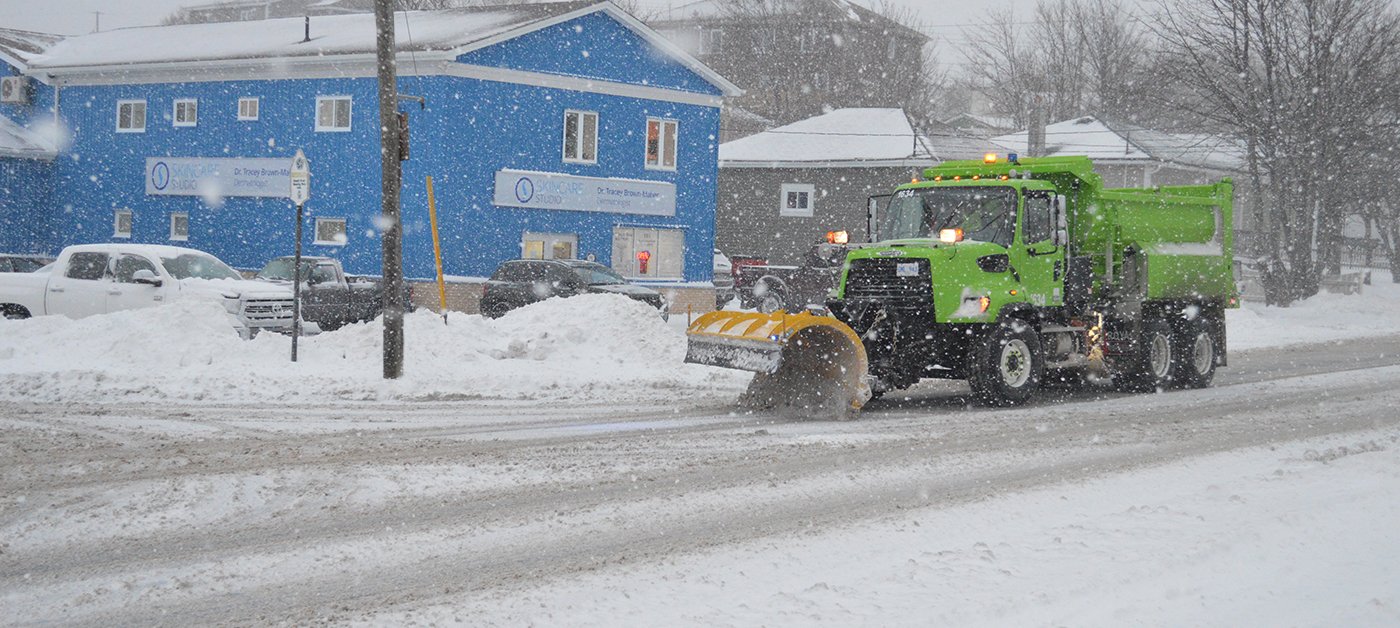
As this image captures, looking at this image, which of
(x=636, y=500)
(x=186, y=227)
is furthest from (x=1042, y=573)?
(x=186, y=227)

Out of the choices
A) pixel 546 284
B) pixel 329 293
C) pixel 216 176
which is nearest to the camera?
pixel 329 293

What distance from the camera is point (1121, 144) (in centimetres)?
5266

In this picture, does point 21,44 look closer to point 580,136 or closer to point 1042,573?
point 580,136

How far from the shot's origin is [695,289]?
36969 millimetres

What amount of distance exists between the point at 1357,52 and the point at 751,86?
4525cm

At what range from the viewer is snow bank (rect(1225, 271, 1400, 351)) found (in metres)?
27.5

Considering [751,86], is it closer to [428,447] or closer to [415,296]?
[415,296]

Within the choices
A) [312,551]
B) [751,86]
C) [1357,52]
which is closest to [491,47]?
[1357,52]

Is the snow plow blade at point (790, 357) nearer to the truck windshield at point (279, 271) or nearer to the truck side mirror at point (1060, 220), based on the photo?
the truck side mirror at point (1060, 220)

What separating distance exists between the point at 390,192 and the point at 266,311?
5.62 metres

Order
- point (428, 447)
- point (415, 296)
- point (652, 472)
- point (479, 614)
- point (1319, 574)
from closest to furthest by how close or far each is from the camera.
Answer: point (479, 614) < point (1319, 574) < point (652, 472) < point (428, 447) < point (415, 296)

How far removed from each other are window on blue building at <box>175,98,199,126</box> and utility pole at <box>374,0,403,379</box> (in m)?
23.3

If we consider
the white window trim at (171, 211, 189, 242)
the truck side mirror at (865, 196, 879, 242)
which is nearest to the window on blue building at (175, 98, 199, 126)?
the white window trim at (171, 211, 189, 242)

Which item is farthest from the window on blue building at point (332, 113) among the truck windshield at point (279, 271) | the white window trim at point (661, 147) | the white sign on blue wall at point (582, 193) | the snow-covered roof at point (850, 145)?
the snow-covered roof at point (850, 145)
